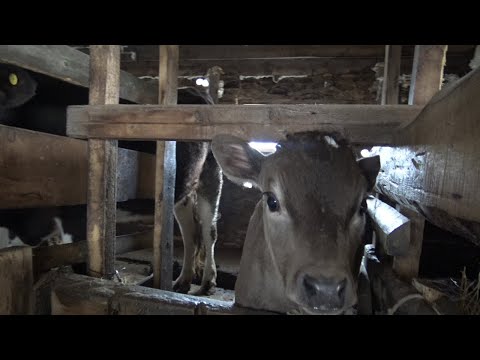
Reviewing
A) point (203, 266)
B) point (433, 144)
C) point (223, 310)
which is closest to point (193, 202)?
point (203, 266)

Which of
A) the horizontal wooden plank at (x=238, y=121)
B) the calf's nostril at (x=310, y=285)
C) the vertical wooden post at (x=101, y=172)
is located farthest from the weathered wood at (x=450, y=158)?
the vertical wooden post at (x=101, y=172)

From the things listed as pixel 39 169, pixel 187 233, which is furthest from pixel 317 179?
pixel 187 233

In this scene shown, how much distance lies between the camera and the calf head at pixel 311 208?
1.58m

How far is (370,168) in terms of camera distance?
88.7 inches

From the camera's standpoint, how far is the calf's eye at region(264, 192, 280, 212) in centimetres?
207

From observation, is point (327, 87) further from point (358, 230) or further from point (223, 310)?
point (223, 310)

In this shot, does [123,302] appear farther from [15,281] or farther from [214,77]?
[214,77]

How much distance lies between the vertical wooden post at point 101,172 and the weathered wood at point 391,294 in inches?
85.0

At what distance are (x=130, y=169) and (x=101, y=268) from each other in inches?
97.0

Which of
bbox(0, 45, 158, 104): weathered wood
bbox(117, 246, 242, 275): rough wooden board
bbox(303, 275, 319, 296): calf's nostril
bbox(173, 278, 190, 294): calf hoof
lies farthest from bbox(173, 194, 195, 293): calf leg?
bbox(303, 275, 319, 296): calf's nostril

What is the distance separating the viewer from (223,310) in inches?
76.5

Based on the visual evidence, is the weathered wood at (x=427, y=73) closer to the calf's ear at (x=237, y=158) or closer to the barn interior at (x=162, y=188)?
the barn interior at (x=162, y=188)

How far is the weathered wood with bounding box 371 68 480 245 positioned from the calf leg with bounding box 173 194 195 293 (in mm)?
4128

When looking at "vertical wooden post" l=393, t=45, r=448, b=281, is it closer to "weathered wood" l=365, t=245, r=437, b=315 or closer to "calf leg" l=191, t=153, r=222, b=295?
"weathered wood" l=365, t=245, r=437, b=315
